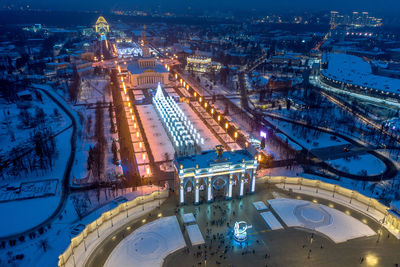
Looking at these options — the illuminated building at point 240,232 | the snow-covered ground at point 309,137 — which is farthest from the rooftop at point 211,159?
the snow-covered ground at point 309,137

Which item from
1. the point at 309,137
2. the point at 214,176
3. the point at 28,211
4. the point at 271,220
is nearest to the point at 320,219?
the point at 271,220

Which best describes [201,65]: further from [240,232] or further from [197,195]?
[240,232]

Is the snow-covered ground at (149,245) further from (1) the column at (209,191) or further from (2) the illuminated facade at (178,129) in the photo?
(2) the illuminated facade at (178,129)

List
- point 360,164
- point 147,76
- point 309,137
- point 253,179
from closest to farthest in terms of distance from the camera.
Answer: point 253,179, point 360,164, point 309,137, point 147,76

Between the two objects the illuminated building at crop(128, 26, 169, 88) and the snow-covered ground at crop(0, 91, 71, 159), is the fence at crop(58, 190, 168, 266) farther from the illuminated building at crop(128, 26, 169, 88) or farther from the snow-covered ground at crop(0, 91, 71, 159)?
the illuminated building at crop(128, 26, 169, 88)

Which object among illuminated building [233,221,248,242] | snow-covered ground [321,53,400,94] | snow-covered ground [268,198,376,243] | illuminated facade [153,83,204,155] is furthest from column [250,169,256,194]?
snow-covered ground [321,53,400,94]

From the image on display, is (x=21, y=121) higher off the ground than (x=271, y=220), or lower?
lower

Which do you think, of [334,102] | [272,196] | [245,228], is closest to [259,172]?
[272,196]

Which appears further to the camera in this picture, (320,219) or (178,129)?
(178,129)
